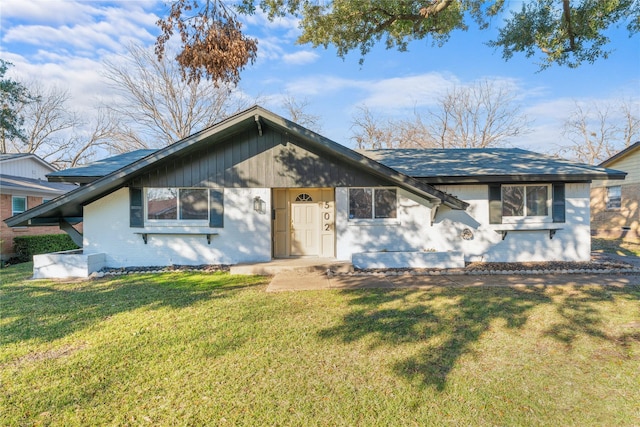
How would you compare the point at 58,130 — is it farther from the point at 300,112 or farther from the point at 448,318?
the point at 448,318

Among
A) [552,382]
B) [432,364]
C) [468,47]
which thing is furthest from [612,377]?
[468,47]

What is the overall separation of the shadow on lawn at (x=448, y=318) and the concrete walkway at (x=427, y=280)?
1.42 feet

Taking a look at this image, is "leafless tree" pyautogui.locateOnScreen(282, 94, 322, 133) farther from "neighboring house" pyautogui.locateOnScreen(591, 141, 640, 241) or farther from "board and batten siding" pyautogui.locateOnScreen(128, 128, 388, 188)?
"board and batten siding" pyautogui.locateOnScreen(128, 128, 388, 188)

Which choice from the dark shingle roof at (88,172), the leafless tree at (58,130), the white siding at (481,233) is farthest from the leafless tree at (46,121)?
the white siding at (481,233)

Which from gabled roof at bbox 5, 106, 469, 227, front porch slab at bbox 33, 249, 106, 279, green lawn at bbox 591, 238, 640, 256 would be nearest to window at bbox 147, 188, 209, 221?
gabled roof at bbox 5, 106, 469, 227

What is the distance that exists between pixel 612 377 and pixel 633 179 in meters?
18.6

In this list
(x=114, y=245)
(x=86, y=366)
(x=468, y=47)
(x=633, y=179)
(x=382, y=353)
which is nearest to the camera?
(x=86, y=366)

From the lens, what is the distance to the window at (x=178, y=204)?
9.16m

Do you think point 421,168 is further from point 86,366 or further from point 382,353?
point 86,366

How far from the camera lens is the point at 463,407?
111 inches

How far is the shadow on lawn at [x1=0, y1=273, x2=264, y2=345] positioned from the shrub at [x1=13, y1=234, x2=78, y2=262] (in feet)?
23.0

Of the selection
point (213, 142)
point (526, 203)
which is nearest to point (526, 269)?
point (526, 203)

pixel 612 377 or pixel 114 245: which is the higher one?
pixel 114 245

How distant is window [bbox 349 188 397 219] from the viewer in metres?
9.35
